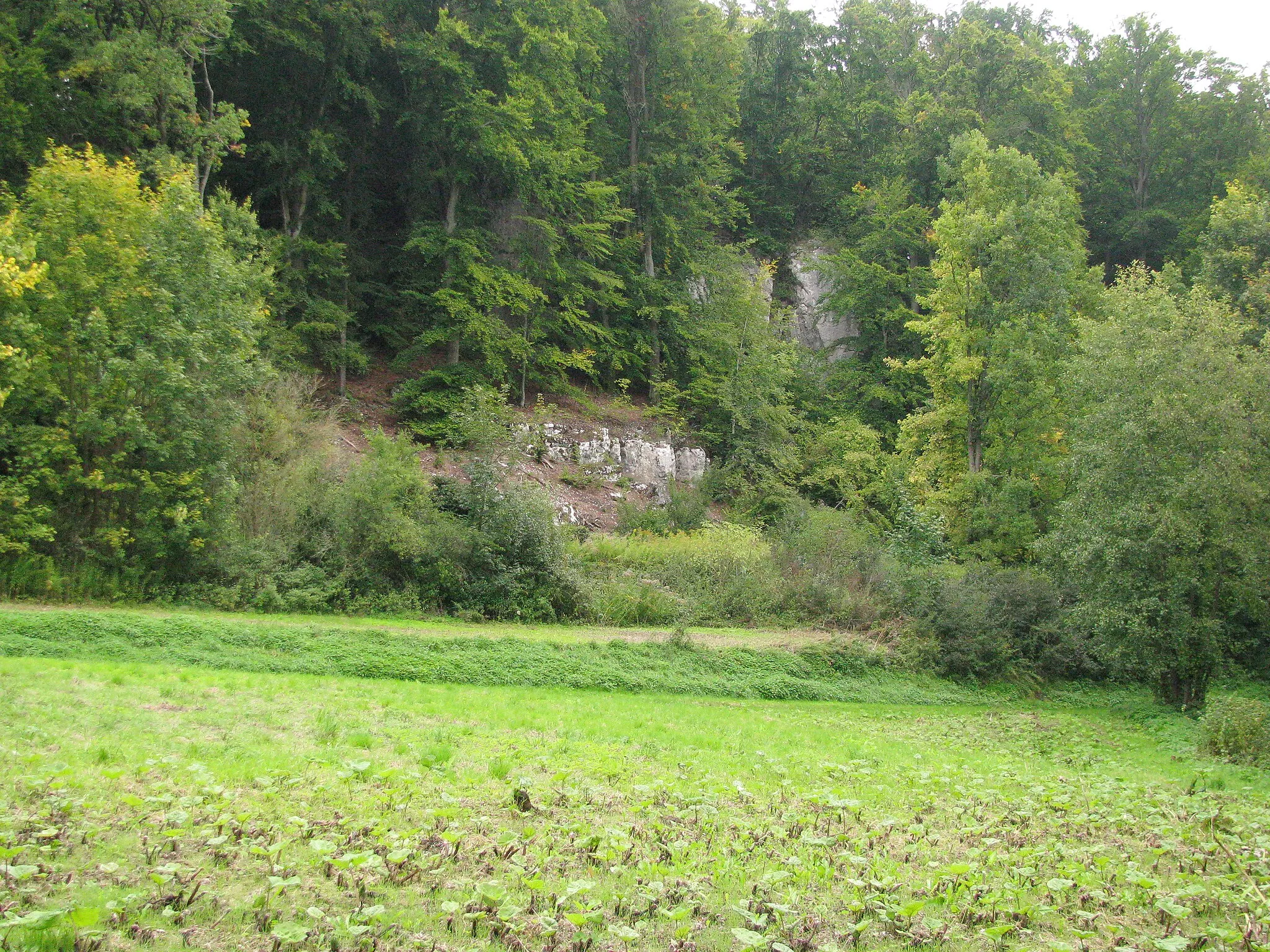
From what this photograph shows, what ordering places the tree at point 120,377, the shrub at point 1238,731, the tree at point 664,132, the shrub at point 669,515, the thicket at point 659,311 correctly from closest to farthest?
the shrub at point 1238,731, the tree at point 120,377, the thicket at point 659,311, the shrub at point 669,515, the tree at point 664,132

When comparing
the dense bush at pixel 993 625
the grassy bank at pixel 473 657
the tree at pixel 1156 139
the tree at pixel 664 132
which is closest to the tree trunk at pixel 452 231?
the tree at pixel 664 132

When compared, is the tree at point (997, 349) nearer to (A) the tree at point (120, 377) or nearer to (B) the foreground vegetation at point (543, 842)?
(B) the foreground vegetation at point (543, 842)

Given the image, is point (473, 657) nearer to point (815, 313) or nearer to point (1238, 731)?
point (1238, 731)

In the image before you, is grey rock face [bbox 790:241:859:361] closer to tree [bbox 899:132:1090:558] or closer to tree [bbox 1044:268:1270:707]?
tree [bbox 899:132:1090:558]

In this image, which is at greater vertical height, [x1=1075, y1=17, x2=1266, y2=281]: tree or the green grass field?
[x1=1075, y1=17, x2=1266, y2=281]: tree

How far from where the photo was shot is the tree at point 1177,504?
60.0 feet

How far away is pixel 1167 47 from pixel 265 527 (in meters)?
52.4

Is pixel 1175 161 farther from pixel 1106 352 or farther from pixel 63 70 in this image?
pixel 63 70

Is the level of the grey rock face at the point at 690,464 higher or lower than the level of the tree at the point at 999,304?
lower

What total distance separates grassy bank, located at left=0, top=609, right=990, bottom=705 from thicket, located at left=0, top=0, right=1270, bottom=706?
2566mm

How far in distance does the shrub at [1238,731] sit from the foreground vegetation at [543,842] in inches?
Result: 172

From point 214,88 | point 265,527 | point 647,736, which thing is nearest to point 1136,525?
point 647,736

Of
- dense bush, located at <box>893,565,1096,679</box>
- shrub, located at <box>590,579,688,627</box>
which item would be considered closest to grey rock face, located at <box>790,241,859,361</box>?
dense bush, located at <box>893,565,1096,679</box>

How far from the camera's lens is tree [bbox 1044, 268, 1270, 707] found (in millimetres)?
18297
